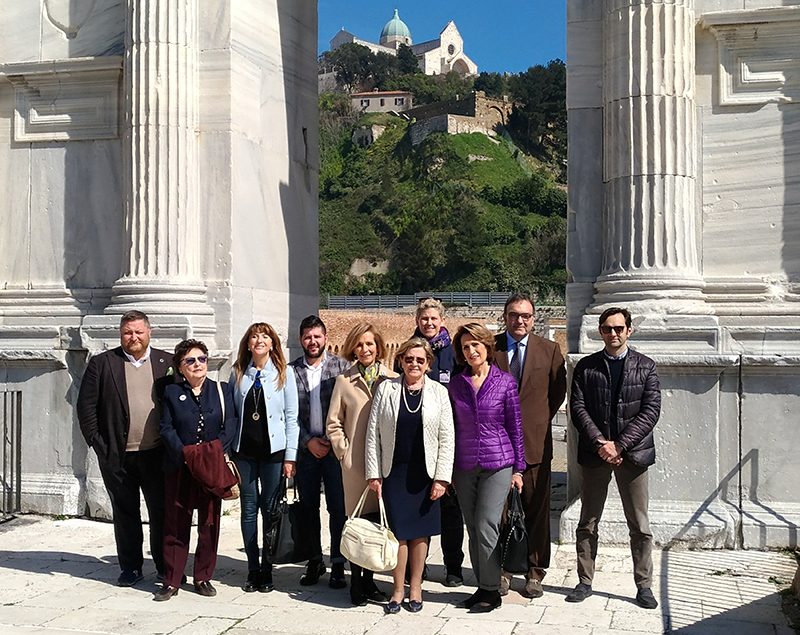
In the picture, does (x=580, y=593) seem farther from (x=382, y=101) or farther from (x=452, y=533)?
(x=382, y=101)

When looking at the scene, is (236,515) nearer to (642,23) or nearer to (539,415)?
(539,415)

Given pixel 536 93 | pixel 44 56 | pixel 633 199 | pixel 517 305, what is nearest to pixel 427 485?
pixel 517 305

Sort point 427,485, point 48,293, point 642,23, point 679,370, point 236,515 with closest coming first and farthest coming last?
point 427,485 → point 679,370 → point 642,23 → point 236,515 → point 48,293

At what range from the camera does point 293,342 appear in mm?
10484

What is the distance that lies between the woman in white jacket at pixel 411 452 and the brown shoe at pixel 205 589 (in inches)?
48.5

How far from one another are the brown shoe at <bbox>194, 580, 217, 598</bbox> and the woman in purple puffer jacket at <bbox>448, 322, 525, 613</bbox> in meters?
1.66

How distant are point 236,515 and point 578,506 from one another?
3125mm

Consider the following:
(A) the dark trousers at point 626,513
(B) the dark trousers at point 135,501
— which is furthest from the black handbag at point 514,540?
(B) the dark trousers at point 135,501

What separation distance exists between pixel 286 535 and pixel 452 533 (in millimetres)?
1121

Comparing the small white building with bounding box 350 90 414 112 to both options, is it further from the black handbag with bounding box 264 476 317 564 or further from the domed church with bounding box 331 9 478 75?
the black handbag with bounding box 264 476 317 564

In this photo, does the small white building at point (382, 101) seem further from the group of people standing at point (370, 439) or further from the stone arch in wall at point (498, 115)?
the group of people standing at point (370, 439)

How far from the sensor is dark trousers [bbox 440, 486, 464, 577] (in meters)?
6.46

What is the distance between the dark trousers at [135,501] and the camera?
6.52 meters

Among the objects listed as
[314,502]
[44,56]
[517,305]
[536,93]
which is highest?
[536,93]
